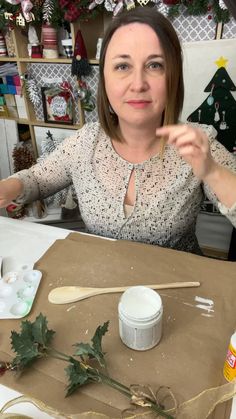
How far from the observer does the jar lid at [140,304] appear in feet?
1.78

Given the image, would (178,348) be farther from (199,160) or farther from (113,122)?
(113,122)

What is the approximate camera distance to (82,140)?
1.04m

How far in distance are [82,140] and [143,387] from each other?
721mm

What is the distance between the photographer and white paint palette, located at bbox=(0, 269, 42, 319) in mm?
654

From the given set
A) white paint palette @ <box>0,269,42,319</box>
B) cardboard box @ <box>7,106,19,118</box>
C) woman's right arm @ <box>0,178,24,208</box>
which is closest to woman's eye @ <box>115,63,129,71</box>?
woman's right arm @ <box>0,178,24,208</box>

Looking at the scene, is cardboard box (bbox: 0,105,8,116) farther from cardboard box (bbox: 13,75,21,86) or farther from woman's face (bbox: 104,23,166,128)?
woman's face (bbox: 104,23,166,128)

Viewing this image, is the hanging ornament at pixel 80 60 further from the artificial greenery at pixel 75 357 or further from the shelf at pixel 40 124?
the artificial greenery at pixel 75 357

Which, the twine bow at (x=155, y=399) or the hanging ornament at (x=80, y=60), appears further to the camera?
the hanging ornament at (x=80, y=60)

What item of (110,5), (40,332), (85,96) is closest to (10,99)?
(85,96)

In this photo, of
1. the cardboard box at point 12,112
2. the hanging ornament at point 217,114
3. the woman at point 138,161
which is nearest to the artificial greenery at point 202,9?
the hanging ornament at point 217,114

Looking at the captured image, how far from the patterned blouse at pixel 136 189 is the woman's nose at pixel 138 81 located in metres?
0.20

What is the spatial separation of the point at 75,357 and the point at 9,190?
21.2 inches

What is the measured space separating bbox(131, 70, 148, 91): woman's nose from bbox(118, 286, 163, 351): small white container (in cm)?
48

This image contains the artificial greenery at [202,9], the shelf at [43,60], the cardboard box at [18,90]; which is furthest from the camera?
the cardboard box at [18,90]
